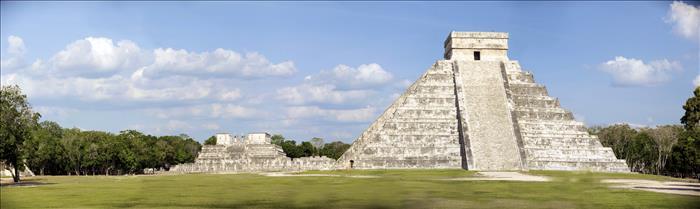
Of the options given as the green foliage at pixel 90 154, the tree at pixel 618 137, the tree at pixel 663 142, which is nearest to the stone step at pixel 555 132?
the tree at pixel 663 142

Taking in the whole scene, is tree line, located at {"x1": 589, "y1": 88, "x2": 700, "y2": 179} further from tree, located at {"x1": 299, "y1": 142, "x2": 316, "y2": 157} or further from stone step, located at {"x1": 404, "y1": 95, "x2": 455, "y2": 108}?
tree, located at {"x1": 299, "y1": 142, "x2": 316, "y2": 157}

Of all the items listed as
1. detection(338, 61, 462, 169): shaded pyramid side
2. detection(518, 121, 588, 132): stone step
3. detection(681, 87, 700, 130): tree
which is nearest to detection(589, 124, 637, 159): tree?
detection(681, 87, 700, 130): tree

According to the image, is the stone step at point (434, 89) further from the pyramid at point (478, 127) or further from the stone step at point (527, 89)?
the stone step at point (527, 89)

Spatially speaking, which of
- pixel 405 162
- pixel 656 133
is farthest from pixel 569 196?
pixel 656 133

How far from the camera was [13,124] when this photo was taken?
42000 mm

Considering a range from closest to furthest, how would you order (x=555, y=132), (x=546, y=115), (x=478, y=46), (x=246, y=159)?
1. (x=555, y=132)
2. (x=546, y=115)
3. (x=478, y=46)
4. (x=246, y=159)

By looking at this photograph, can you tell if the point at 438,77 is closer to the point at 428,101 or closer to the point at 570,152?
the point at 428,101

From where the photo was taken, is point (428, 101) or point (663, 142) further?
point (663, 142)

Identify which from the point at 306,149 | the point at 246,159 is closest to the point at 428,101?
the point at 246,159

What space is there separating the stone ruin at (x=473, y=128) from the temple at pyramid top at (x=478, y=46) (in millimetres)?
99

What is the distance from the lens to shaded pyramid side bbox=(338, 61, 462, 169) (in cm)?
5372

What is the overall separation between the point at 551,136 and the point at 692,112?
12948 mm

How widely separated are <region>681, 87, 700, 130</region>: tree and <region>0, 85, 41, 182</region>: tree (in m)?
51.8

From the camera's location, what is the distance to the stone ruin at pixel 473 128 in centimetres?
5325
